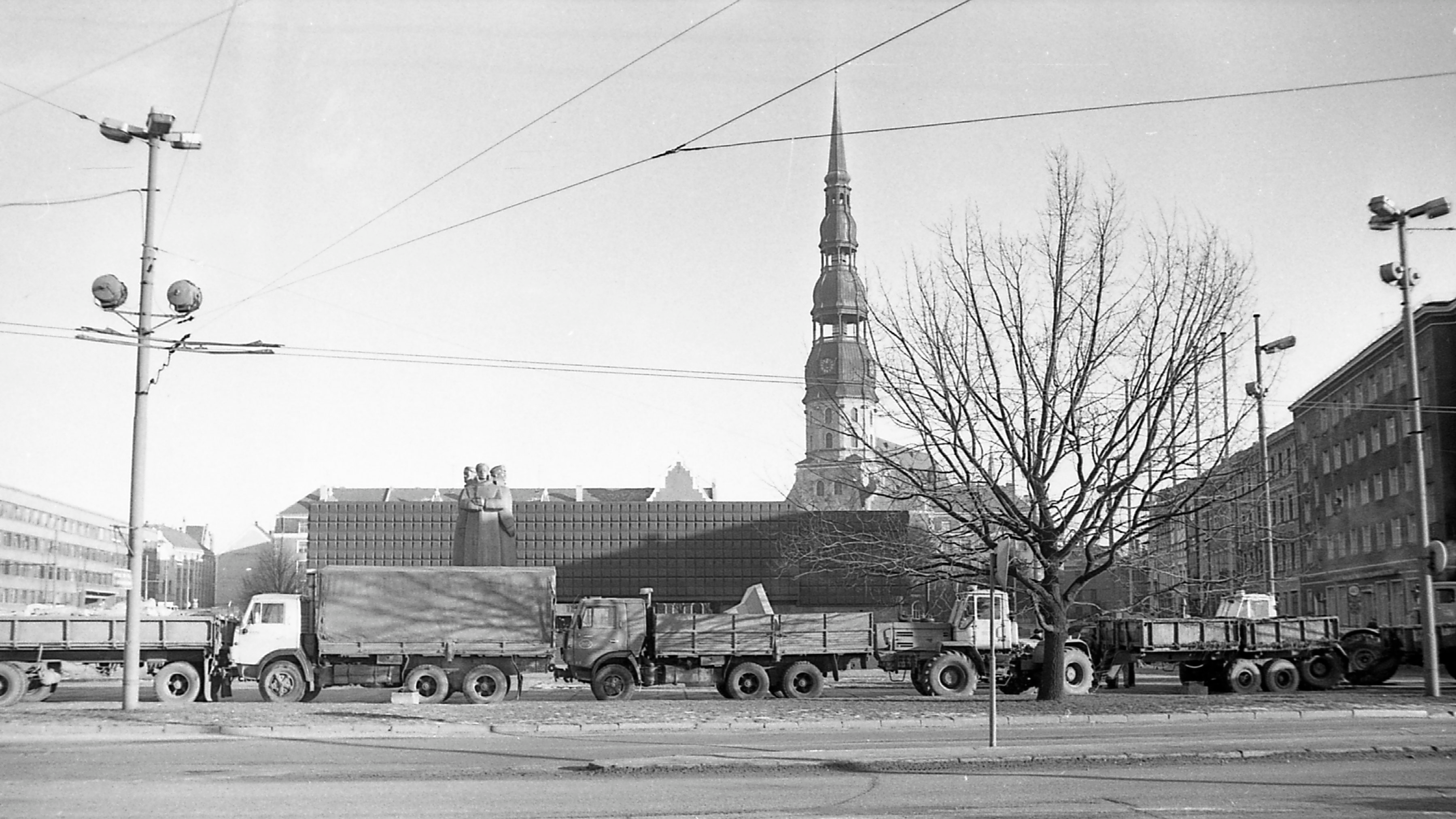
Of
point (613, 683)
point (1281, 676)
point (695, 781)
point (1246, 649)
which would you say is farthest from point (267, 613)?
point (1281, 676)

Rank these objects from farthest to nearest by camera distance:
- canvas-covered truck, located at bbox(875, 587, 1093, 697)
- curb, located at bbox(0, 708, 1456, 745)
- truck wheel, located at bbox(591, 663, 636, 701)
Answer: canvas-covered truck, located at bbox(875, 587, 1093, 697), truck wheel, located at bbox(591, 663, 636, 701), curb, located at bbox(0, 708, 1456, 745)

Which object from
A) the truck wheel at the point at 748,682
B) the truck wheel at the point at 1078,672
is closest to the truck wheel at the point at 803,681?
the truck wheel at the point at 748,682

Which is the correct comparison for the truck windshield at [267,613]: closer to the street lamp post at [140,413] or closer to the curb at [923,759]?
the street lamp post at [140,413]

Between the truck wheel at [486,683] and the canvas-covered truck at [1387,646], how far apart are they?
18902 mm

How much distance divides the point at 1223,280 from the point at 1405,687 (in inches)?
502

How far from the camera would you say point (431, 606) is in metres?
27.4

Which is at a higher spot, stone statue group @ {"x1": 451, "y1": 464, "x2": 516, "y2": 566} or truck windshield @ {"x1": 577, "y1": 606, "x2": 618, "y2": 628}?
stone statue group @ {"x1": 451, "y1": 464, "x2": 516, "y2": 566}

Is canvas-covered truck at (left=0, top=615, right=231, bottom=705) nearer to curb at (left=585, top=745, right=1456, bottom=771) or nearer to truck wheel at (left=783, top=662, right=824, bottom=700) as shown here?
truck wheel at (left=783, top=662, right=824, bottom=700)

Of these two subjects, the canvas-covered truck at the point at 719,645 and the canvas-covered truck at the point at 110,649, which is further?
the canvas-covered truck at the point at 719,645

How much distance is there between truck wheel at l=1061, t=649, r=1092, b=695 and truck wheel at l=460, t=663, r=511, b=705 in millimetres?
11797

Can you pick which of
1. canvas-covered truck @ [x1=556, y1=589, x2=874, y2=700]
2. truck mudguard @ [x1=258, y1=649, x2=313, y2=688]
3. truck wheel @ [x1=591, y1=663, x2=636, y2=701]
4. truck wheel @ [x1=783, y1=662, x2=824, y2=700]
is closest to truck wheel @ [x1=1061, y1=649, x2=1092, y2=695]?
canvas-covered truck @ [x1=556, y1=589, x2=874, y2=700]

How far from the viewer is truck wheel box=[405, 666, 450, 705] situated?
27.0 metres

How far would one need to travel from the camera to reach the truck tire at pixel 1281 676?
29047 mm

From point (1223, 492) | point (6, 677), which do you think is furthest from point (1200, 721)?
point (6, 677)
